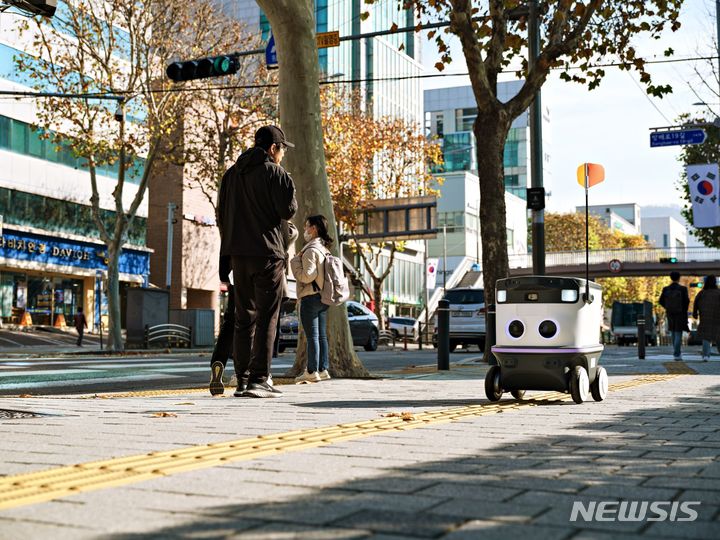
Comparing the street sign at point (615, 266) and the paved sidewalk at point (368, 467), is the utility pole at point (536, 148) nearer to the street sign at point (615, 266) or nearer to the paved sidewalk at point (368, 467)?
the paved sidewalk at point (368, 467)

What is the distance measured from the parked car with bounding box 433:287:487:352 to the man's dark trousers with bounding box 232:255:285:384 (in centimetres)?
1687

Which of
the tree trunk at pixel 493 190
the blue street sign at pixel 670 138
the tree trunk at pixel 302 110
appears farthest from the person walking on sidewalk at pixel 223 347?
the blue street sign at pixel 670 138

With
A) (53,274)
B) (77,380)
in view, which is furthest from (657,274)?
(77,380)

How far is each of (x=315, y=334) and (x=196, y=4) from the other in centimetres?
2179

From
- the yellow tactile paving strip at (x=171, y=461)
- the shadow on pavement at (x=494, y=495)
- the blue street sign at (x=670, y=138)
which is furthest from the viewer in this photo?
the blue street sign at (x=670, y=138)

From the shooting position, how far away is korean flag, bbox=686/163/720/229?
2712 centimetres

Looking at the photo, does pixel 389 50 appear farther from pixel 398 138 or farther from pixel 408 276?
pixel 398 138

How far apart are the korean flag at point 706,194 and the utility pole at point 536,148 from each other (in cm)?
1222

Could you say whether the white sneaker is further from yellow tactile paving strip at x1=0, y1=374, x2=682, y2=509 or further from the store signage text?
the store signage text

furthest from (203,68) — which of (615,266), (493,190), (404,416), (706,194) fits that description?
(615,266)

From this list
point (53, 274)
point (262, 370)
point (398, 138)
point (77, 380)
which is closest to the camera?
point (262, 370)

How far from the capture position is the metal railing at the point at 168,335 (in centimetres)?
2859

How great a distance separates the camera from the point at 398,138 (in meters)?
45.6

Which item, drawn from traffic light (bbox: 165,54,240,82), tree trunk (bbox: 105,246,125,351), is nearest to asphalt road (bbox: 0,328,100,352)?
tree trunk (bbox: 105,246,125,351)
